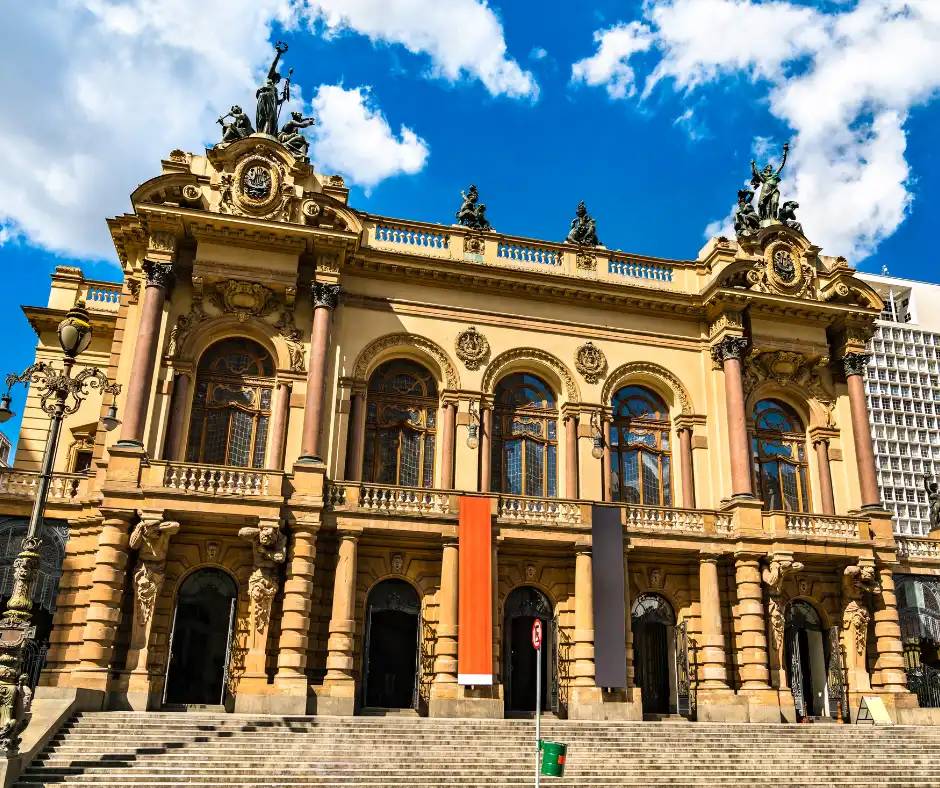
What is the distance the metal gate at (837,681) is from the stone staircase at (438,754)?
4.29 m

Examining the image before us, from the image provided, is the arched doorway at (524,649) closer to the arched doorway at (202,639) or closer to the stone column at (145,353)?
the arched doorway at (202,639)

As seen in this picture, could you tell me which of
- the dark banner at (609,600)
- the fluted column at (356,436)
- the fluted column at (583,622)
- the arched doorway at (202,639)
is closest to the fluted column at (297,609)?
the arched doorway at (202,639)

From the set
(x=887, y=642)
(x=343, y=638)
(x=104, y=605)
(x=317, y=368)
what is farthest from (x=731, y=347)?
(x=104, y=605)

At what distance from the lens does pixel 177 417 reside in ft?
85.4

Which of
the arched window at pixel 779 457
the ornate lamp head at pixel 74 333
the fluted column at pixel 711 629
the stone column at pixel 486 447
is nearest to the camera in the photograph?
the ornate lamp head at pixel 74 333

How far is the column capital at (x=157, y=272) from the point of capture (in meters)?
26.0

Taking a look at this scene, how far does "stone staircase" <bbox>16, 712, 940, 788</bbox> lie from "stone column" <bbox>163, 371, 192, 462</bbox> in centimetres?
794

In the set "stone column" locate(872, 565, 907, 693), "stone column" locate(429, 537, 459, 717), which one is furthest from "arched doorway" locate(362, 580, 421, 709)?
"stone column" locate(872, 565, 907, 693)

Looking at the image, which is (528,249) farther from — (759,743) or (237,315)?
(759,743)

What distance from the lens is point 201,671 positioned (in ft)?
78.5

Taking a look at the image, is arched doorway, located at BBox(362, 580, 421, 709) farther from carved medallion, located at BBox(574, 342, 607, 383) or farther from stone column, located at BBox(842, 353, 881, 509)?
stone column, located at BBox(842, 353, 881, 509)

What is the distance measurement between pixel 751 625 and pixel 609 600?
14.9 feet

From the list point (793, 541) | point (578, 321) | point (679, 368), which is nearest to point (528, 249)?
point (578, 321)

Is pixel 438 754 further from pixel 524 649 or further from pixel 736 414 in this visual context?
pixel 736 414
